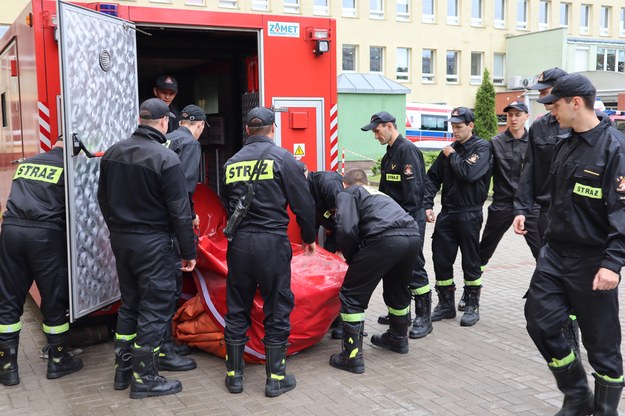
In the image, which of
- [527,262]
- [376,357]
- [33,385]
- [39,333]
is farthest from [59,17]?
[527,262]

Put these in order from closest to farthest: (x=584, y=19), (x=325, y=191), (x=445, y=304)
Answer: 1. (x=325, y=191)
2. (x=445, y=304)
3. (x=584, y=19)

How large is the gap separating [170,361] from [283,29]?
3.09 metres

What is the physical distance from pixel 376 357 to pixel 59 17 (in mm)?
3445

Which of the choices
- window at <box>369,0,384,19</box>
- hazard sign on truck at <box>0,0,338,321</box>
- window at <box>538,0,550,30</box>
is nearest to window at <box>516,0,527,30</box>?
window at <box>538,0,550,30</box>

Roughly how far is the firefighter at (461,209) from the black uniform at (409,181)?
1.05ft

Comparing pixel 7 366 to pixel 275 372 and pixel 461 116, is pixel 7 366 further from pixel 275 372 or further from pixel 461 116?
pixel 461 116

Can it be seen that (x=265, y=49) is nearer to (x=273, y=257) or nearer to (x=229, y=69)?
(x=229, y=69)

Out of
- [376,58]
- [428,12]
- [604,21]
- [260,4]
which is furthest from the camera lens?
[604,21]

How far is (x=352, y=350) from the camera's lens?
5121 mm

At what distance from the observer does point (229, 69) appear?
7934 millimetres

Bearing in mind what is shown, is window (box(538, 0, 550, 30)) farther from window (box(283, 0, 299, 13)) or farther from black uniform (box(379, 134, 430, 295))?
black uniform (box(379, 134, 430, 295))

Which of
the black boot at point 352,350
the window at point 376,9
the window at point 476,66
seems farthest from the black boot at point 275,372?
the window at point 476,66

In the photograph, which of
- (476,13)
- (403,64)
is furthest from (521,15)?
(403,64)

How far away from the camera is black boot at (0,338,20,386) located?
495 centimetres
